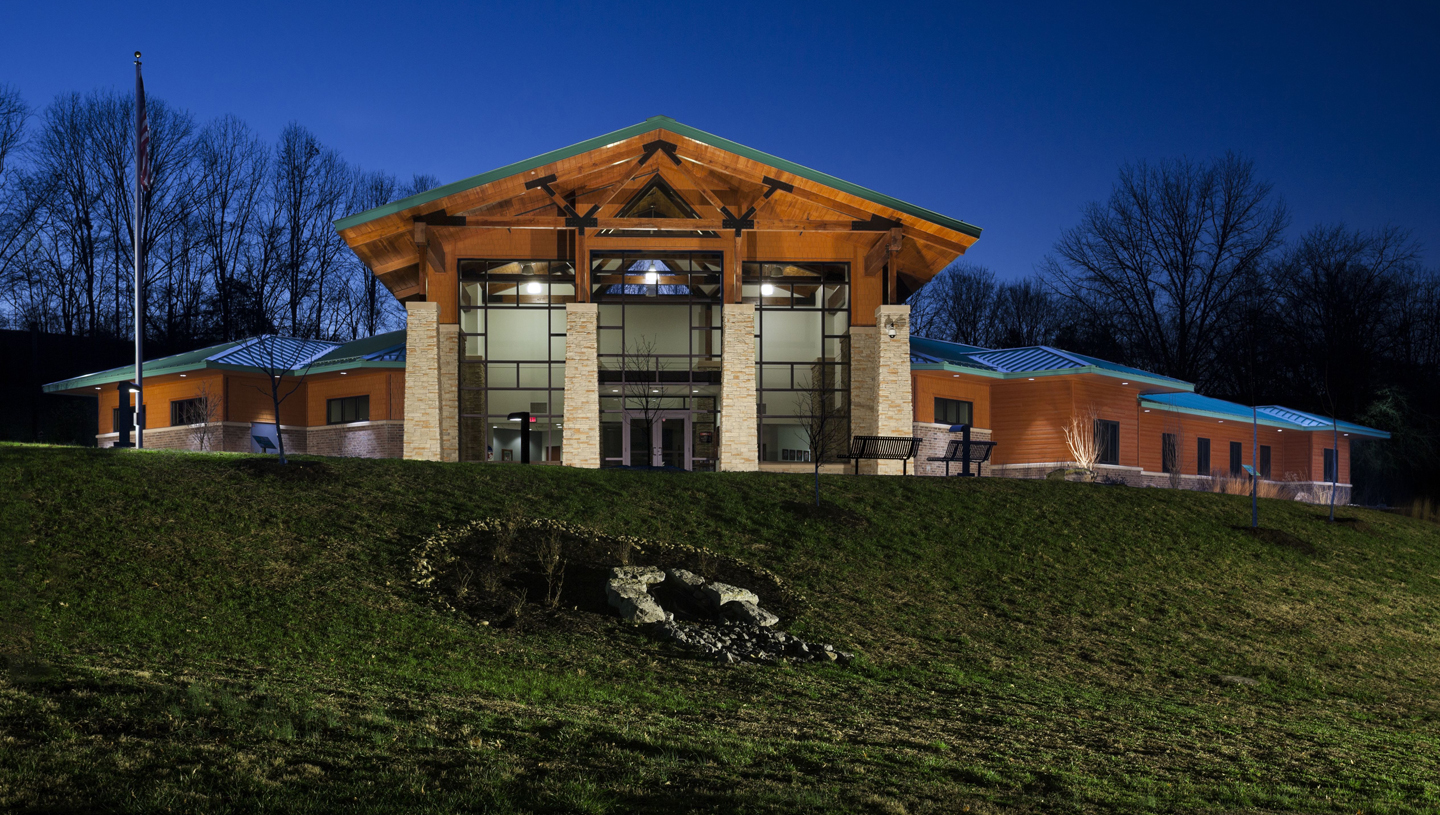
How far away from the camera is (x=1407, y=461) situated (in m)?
39.2

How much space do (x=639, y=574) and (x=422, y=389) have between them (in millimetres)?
13395

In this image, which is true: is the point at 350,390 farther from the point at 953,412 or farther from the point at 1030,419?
the point at 1030,419

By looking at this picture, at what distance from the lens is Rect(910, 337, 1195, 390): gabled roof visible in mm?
28344

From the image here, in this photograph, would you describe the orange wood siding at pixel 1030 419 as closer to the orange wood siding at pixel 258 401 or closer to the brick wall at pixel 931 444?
the brick wall at pixel 931 444

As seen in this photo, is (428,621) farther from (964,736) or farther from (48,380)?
(48,380)

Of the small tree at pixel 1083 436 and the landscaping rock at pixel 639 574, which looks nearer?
the landscaping rock at pixel 639 574

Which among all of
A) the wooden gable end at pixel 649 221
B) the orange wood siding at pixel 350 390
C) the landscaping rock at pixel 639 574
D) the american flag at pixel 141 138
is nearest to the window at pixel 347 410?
the orange wood siding at pixel 350 390

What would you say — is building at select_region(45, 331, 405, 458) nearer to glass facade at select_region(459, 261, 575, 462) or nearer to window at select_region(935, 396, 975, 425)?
glass facade at select_region(459, 261, 575, 462)

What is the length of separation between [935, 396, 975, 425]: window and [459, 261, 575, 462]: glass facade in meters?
10.7

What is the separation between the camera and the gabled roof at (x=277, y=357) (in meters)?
28.0

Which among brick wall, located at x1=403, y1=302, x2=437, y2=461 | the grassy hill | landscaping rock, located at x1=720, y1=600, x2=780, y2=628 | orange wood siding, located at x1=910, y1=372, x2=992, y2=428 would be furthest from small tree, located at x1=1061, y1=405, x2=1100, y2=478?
landscaping rock, located at x1=720, y1=600, x2=780, y2=628

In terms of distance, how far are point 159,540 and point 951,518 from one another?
1233cm

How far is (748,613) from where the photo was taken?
1220 cm

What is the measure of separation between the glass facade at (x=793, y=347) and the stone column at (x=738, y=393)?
8.69 feet
